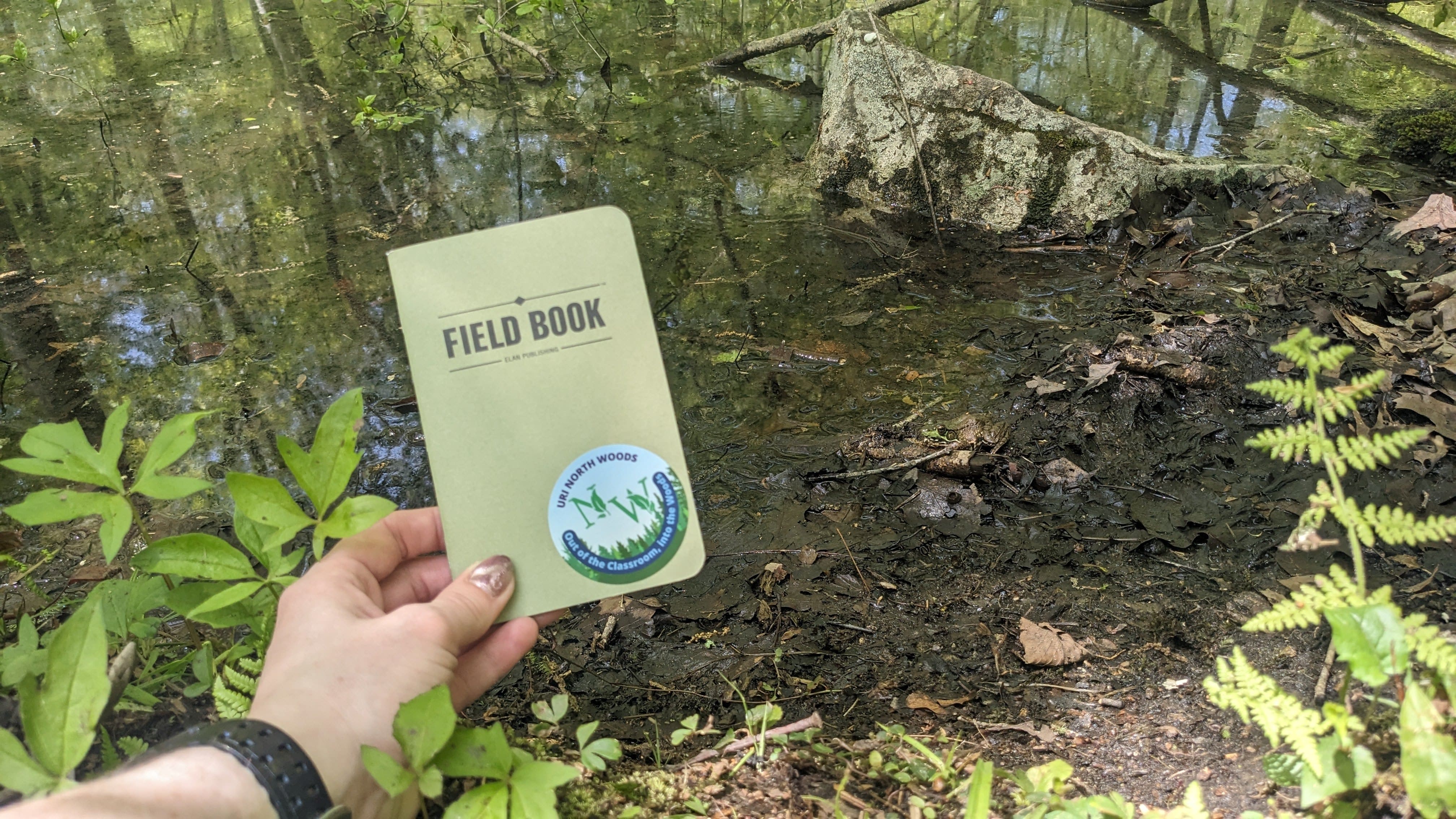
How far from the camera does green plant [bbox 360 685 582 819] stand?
3.53 feet

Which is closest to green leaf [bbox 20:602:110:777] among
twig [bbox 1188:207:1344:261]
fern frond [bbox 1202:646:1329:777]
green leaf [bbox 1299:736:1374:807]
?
fern frond [bbox 1202:646:1329:777]

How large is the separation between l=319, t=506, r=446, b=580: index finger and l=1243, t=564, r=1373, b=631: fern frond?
1.29 meters

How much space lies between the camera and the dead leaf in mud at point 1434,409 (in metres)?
2.51

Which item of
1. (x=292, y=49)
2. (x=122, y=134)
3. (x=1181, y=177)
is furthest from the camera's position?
(x=292, y=49)

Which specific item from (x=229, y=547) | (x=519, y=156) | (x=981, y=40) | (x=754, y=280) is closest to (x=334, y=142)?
(x=519, y=156)

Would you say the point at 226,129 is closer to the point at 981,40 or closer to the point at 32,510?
the point at 32,510

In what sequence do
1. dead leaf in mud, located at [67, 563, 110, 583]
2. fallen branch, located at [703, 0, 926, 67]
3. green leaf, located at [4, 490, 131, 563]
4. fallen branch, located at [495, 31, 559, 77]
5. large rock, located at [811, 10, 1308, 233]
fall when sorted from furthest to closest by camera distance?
1. fallen branch, located at [495, 31, 559, 77]
2. fallen branch, located at [703, 0, 926, 67]
3. large rock, located at [811, 10, 1308, 233]
4. dead leaf in mud, located at [67, 563, 110, 583]
5. green leaf, located at [4, 490, 131, 563]

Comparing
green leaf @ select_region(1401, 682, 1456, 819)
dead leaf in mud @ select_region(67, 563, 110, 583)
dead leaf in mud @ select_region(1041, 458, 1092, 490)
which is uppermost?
green leaf @ select_region(1401, 682, 1456, 819)

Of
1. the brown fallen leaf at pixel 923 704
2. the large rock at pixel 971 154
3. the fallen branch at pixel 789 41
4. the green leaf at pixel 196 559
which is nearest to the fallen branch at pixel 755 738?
the brown fallen leaf at pixel 923 704

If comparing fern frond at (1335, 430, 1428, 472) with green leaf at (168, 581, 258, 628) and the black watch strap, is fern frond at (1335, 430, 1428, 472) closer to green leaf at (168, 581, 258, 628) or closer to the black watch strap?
the black watch strap

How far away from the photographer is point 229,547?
1.41 m

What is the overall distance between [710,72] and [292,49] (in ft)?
13.5

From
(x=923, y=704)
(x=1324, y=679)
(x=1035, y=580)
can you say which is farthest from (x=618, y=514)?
(x=1035, y=580)

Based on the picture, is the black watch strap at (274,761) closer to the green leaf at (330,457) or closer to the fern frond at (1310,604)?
the green leaf at (330,457)
